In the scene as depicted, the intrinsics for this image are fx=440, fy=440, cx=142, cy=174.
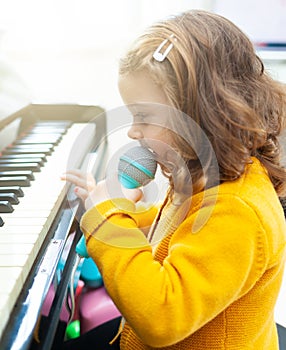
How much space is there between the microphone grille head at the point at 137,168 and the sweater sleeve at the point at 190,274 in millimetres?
113

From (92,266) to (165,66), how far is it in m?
0.88

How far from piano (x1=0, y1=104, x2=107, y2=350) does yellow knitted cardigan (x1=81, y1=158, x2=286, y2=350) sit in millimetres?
97

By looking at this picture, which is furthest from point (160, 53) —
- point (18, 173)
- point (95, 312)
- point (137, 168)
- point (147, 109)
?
point (95, 312)

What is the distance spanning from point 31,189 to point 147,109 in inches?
15.5

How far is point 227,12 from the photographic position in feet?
5.76

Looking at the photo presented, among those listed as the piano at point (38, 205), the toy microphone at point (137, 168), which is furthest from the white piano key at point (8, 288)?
the toy microphone at point (137, 168)

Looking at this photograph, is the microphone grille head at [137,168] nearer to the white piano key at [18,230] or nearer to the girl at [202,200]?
the girl at [202,200]

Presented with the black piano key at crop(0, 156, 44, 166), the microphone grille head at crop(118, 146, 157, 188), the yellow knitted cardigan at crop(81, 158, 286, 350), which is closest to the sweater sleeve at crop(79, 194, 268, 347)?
the yellow knitted cardigan at crop(81, 158, 286, 350)

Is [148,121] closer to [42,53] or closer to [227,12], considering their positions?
[227,12]

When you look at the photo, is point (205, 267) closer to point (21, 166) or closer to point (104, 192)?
point (104, 192)

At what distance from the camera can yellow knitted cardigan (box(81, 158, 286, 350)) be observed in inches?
21.7

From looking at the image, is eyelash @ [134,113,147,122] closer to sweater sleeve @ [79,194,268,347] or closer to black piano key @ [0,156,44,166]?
sweater sleeve @ [79,194,268,347]

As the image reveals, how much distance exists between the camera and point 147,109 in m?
0.62

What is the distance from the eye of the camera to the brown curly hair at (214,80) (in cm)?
59
